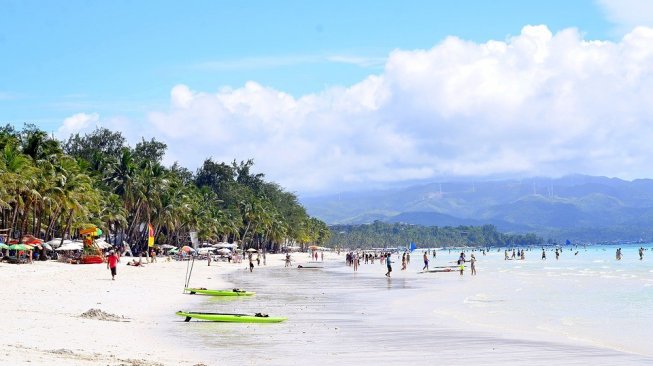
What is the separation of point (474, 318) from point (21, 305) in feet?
47.2

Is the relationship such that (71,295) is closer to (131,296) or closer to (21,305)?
(131,296)

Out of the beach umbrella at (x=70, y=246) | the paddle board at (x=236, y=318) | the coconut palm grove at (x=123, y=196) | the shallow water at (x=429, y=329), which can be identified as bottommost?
the shallow water at (x=429, y=329)

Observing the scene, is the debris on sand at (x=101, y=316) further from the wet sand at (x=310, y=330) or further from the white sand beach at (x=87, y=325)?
the wet sand at (x=310, y=330)

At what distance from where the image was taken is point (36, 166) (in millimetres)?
60719

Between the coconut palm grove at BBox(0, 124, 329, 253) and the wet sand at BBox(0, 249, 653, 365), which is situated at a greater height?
the coconut palm grove at BBox(0, 124, 329, 253)

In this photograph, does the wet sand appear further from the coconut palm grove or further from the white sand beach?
the coconut palm grove

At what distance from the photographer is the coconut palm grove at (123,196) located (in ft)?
193

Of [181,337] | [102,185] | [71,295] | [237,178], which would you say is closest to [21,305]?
[71,295]

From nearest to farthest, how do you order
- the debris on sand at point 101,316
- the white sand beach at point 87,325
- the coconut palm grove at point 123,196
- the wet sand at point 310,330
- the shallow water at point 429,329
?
the white sand beach at point 87,325 → the wet sand at point 310,330 → the shallow water at point 429,329 → the debris on sand at point 101,316 → the coconut palm grove at point 123,196

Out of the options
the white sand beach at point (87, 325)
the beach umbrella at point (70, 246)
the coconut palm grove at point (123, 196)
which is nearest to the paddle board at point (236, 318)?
the white sand beach at point (87, 325)

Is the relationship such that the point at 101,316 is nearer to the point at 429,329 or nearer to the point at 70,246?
the point at 429,329

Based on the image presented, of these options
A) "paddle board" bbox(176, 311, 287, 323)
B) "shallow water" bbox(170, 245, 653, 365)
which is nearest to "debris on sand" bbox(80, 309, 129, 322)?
"shallow water" bbox(170, 245, 653, 365)

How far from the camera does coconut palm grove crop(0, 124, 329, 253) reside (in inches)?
2313

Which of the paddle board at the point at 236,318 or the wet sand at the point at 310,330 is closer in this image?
the wet sand at the point at 310,330
